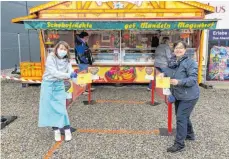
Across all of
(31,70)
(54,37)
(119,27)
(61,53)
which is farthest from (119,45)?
(61,53)

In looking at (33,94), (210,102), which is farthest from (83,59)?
(210,102)

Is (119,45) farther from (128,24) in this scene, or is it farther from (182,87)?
(182,87)

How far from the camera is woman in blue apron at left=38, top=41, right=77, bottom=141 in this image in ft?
13.0

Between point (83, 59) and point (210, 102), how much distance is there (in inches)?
Result: 145

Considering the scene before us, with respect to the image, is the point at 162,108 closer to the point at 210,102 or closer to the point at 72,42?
the point at 210,102

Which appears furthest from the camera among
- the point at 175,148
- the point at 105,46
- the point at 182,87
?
the point at 105,46

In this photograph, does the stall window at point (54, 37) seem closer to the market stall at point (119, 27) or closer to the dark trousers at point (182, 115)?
the market stall at point (119, 27)

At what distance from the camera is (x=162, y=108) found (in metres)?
6.05

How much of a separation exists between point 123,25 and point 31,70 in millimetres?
3781

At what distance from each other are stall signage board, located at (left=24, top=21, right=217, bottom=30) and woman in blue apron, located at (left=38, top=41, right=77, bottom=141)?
3.27 metres

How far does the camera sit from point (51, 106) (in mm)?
4027

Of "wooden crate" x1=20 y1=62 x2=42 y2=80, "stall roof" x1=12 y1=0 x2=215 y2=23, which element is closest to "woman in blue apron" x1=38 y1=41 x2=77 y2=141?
"stall roof" x1=12 y1=0 x2=215 y2=23

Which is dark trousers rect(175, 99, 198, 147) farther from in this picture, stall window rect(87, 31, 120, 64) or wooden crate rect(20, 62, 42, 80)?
wooden crate rect(20, 62, 42, 80)

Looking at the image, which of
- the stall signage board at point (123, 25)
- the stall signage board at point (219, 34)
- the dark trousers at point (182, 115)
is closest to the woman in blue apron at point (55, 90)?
the dark trousers at point (182, 115)
